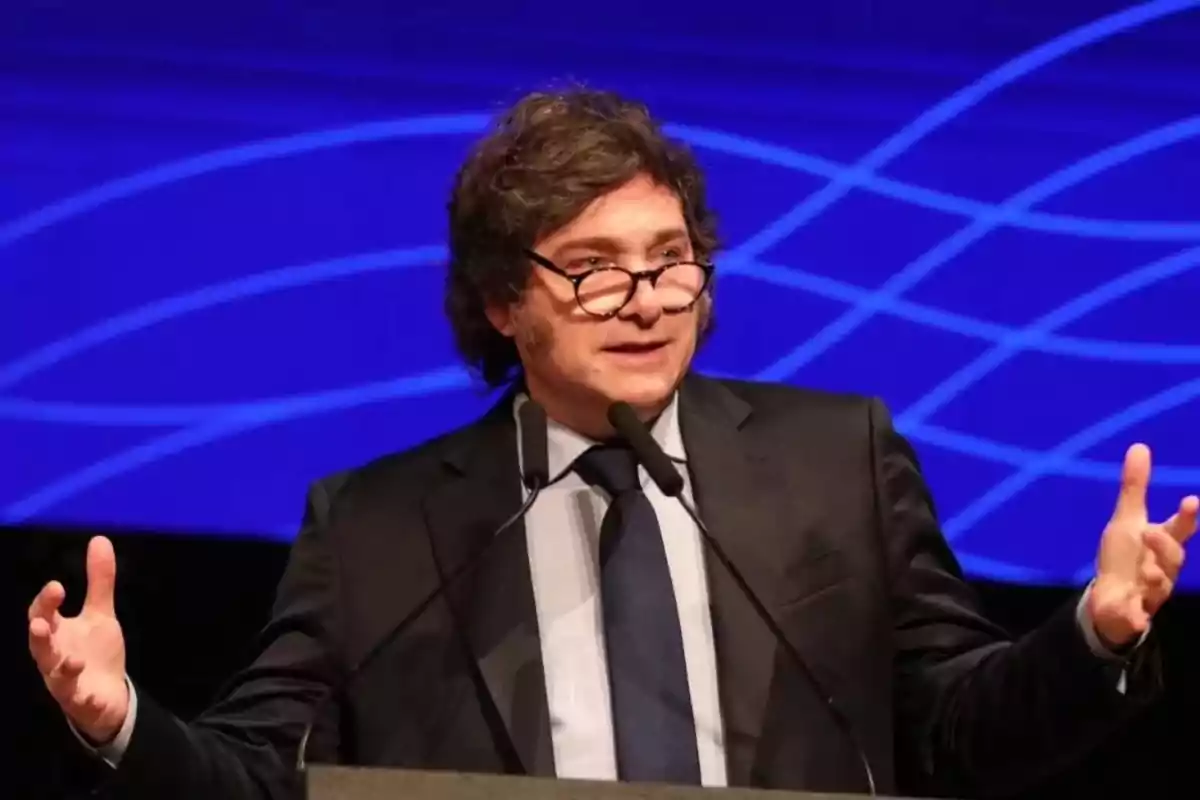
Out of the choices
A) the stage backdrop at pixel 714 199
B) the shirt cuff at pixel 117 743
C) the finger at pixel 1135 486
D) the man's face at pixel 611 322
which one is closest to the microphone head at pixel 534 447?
the man's face at pixel 611 322

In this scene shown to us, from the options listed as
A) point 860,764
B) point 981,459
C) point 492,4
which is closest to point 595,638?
point 860,764

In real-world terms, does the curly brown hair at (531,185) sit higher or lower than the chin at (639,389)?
higher

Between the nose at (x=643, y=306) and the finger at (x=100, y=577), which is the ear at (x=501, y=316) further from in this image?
the finger at (x=100, y=577)

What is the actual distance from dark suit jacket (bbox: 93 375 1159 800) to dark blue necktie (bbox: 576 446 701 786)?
0.18ft

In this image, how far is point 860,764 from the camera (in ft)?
6.11

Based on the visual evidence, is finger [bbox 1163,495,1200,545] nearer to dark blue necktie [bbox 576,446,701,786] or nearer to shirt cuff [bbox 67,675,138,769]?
dark blue necktie [bbox 576,446,701,786]

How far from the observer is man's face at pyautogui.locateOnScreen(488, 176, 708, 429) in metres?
1.89

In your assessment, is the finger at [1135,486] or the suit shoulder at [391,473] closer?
the finger at [1135,486]

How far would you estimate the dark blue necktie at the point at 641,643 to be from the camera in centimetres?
177

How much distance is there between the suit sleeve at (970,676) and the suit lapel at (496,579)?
40 cm

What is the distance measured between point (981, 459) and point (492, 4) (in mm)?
923

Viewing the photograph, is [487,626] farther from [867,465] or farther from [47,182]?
[47,182]

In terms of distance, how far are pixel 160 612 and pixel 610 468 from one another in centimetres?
84

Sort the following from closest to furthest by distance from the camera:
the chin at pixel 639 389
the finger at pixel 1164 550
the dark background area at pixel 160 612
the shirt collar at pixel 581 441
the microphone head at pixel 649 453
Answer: the finger at pixel 1164 550, the microphone head at pixel 649 453, the chin at pixel 639 389, the shirt collar at pixel 581 441, the dark background area at pixel 160 612
